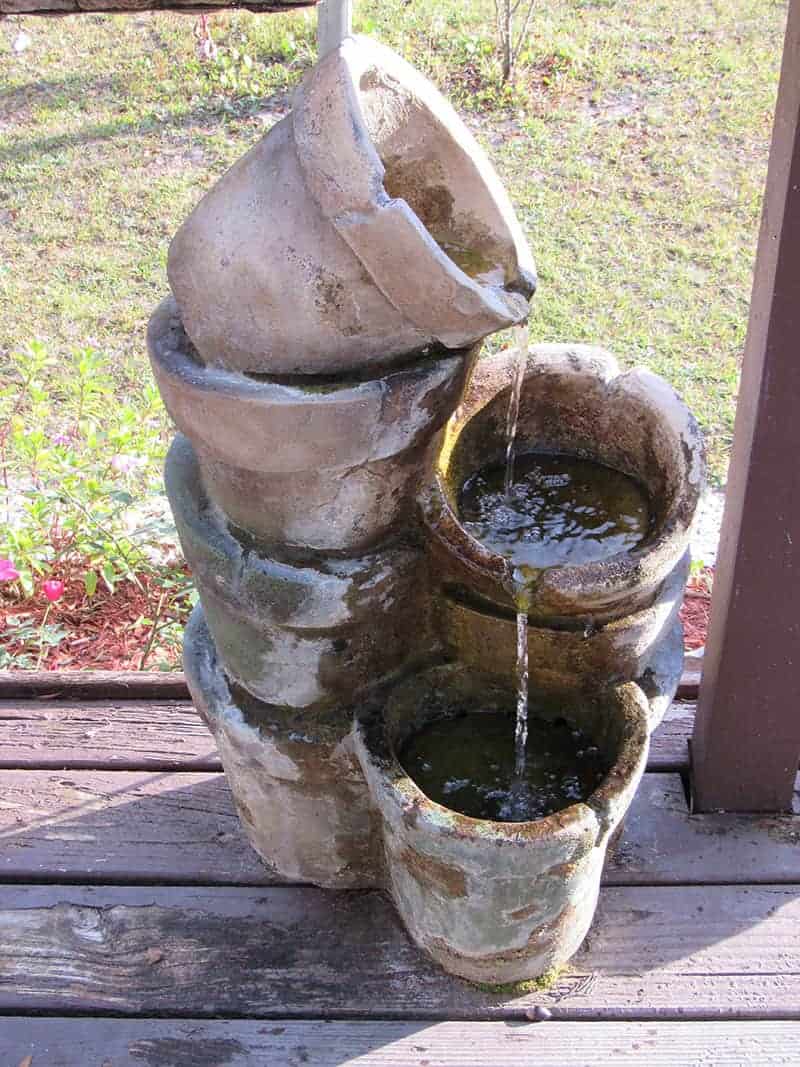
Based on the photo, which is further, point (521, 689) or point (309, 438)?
point (521, 689)

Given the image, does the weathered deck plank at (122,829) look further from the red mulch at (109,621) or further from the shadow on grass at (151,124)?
the shadow on grass at (151,124)

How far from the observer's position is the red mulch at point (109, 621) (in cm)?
316

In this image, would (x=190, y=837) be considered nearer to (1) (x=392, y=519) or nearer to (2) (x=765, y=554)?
(1) (x=392, y=519)

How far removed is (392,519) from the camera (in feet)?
6.00

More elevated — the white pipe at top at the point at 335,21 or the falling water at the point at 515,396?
the white pipe at top at the point at 335,21

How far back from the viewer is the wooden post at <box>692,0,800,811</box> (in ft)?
5.96

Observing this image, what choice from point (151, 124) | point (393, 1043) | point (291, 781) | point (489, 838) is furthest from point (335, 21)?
point (151, 124)

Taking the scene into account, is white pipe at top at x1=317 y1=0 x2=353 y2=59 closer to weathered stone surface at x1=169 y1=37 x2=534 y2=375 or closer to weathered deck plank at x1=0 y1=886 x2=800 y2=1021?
weathered stone surface at x1=169 y1=37 x2=534 y2=375

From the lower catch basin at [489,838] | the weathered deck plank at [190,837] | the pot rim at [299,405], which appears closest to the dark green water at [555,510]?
the lower catch basin at [489,838]

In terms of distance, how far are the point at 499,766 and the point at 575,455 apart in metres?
0.60

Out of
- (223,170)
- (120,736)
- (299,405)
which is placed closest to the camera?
(299,405)

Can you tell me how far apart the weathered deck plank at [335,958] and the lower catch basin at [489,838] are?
0.07m

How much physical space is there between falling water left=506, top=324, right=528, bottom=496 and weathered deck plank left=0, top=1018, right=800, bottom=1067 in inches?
38.1

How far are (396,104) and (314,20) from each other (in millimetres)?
5949
